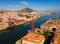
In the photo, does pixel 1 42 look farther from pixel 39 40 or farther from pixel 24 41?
pixel 39 40

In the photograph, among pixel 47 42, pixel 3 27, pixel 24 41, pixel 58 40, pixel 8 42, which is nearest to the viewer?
pixel 58 40

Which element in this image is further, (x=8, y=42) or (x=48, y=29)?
(x=48, y=29)

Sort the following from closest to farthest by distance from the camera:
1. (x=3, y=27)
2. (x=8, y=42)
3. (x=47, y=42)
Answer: (x=47, y=42) → (x=8, y=42) → (x=3, y=27)

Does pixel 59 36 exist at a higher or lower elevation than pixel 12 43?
higher

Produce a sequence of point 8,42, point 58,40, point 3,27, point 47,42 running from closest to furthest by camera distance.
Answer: point 58,40, point 47,42, point 8,42, point 3,27

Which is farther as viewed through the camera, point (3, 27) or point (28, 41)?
point (3, 27)

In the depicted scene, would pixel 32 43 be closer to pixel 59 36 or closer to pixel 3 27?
pixel 59 36

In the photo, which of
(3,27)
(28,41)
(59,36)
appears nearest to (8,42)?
(28,41)

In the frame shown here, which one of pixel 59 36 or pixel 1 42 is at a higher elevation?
pixel 59 36

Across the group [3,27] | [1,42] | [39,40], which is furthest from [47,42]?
[3,27]
